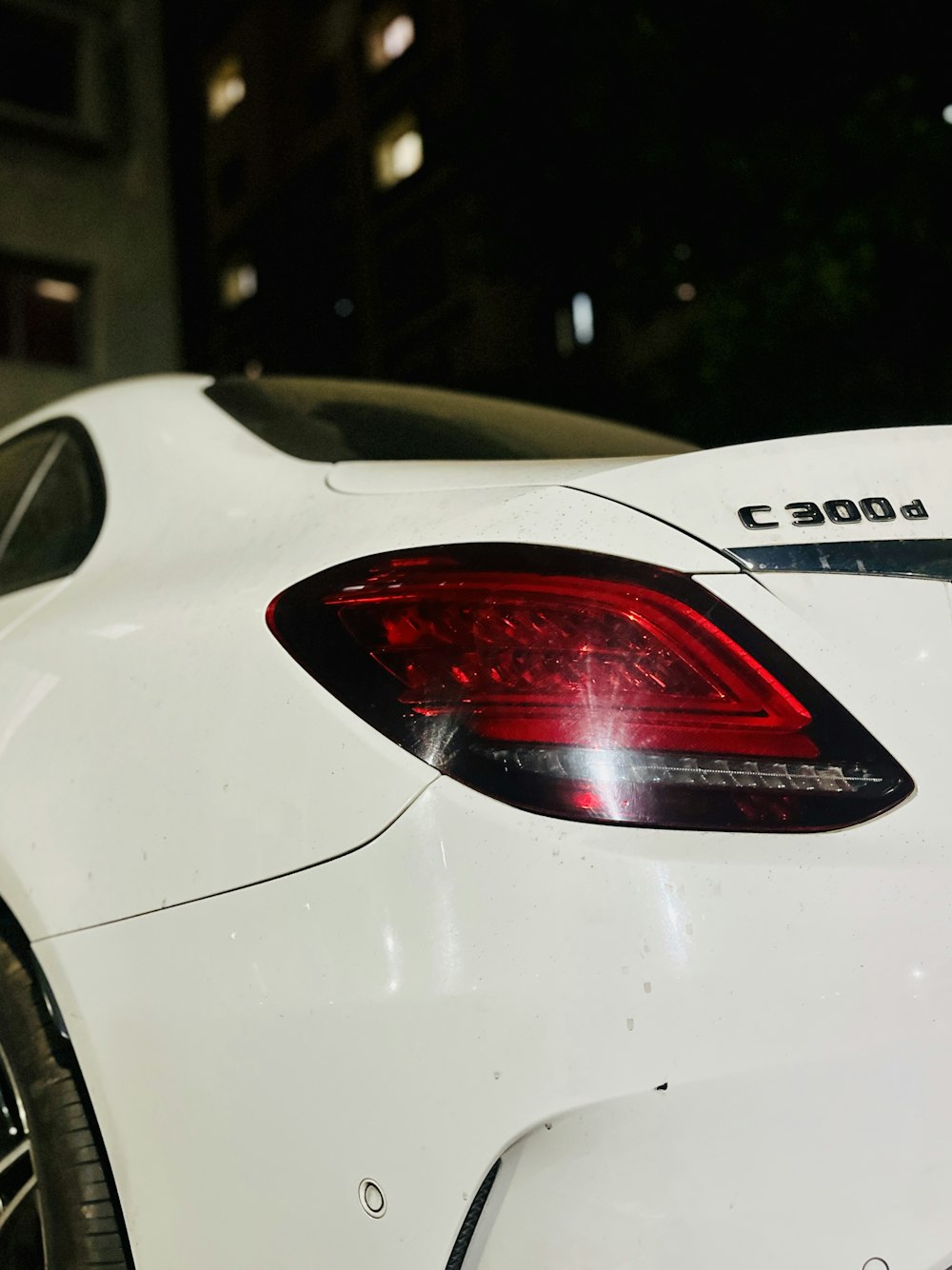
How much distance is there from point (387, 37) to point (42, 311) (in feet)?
60.5

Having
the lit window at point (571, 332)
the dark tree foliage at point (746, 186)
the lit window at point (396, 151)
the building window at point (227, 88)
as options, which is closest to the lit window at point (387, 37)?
the lit window at point (396, 151)

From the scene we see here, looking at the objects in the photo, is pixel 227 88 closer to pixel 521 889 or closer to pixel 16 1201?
pixel 16 1201

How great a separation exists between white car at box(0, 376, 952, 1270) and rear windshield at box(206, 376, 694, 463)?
0.40 meters

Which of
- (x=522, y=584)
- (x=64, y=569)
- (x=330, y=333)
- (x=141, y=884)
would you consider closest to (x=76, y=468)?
(x=64, y=569)

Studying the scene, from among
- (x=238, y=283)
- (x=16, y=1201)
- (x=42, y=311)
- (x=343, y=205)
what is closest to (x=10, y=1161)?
(x=16, y=1201)

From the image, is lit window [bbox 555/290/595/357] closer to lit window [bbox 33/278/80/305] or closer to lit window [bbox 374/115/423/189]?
lit window [bbox 33/278/80/305]

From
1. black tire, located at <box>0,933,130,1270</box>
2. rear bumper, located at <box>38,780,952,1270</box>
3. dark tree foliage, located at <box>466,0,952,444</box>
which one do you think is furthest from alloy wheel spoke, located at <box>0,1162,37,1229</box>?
dark tree foliage, located at <box>466,0,952,444</box>

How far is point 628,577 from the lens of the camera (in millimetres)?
1098

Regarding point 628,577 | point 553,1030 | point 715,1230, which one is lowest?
point 715,1230

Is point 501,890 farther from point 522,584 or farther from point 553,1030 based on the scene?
point 522,584

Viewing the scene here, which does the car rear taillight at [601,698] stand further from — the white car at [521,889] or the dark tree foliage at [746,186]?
the dark tree foliage at [746,186]

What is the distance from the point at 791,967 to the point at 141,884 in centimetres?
69

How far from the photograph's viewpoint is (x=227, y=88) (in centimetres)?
3362

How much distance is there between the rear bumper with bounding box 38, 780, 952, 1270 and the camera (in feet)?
3.13
